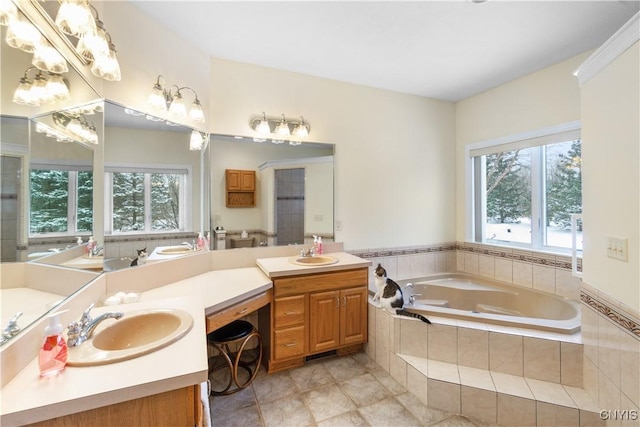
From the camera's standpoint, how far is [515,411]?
63.9 inches

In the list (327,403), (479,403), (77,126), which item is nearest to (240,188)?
(77,126)

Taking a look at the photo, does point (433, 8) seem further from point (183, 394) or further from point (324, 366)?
point (324, 366)

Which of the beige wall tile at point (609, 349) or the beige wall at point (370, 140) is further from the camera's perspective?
the beige wall at point (370, 140)

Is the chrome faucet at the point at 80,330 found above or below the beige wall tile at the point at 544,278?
above

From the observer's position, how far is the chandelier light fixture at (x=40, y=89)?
0.93m

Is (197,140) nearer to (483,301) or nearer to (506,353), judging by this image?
(506,353)

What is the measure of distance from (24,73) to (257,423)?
80.1 inches

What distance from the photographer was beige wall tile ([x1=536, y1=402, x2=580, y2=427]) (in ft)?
5.01

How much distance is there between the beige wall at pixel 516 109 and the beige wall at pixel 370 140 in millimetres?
117

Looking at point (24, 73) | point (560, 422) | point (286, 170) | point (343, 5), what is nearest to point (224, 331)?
point (286, 170)

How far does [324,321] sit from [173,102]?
2.05 metres

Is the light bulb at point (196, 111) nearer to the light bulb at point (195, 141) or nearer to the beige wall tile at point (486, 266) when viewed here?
the light bulb at point (195, 141)

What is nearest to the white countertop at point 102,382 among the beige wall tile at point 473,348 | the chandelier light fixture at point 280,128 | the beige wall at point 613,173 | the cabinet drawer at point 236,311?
the cabinet drawer at point 236,311

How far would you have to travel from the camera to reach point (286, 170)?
261 cm
